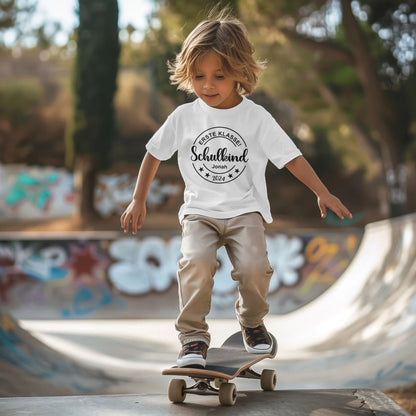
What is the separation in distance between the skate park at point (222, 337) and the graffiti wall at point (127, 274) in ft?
0.10

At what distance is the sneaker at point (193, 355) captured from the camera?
2.78 m

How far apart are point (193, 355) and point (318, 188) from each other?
1.02 meters

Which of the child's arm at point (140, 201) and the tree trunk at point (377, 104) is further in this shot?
the tree trunk at point (377, 104)

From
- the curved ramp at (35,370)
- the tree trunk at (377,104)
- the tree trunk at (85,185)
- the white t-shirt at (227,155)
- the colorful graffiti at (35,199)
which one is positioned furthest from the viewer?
the colorful graffiti at (35,199)

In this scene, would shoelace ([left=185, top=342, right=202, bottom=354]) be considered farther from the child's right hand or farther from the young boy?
the child's right hand

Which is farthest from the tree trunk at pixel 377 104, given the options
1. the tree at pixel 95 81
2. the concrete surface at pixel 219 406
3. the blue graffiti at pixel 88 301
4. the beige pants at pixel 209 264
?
the concrete surface at pixel 219 406

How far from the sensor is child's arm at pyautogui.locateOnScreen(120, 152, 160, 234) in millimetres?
2940

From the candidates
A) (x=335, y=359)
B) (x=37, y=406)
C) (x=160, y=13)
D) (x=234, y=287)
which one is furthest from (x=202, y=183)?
(x=160, y=13)

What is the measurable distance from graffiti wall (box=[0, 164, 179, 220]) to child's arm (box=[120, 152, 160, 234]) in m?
25.4

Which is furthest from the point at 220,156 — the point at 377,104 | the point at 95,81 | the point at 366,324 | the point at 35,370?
the point at 95,81

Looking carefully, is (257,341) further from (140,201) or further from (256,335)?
(140,201)

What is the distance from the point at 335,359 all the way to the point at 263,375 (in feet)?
9.56

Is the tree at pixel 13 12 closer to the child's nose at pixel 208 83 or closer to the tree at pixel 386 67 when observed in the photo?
the tree at pixel 386 67

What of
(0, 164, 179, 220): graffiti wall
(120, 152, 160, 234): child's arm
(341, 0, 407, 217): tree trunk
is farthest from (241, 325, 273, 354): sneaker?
(0, 164, 179, 220): graffiti wall
